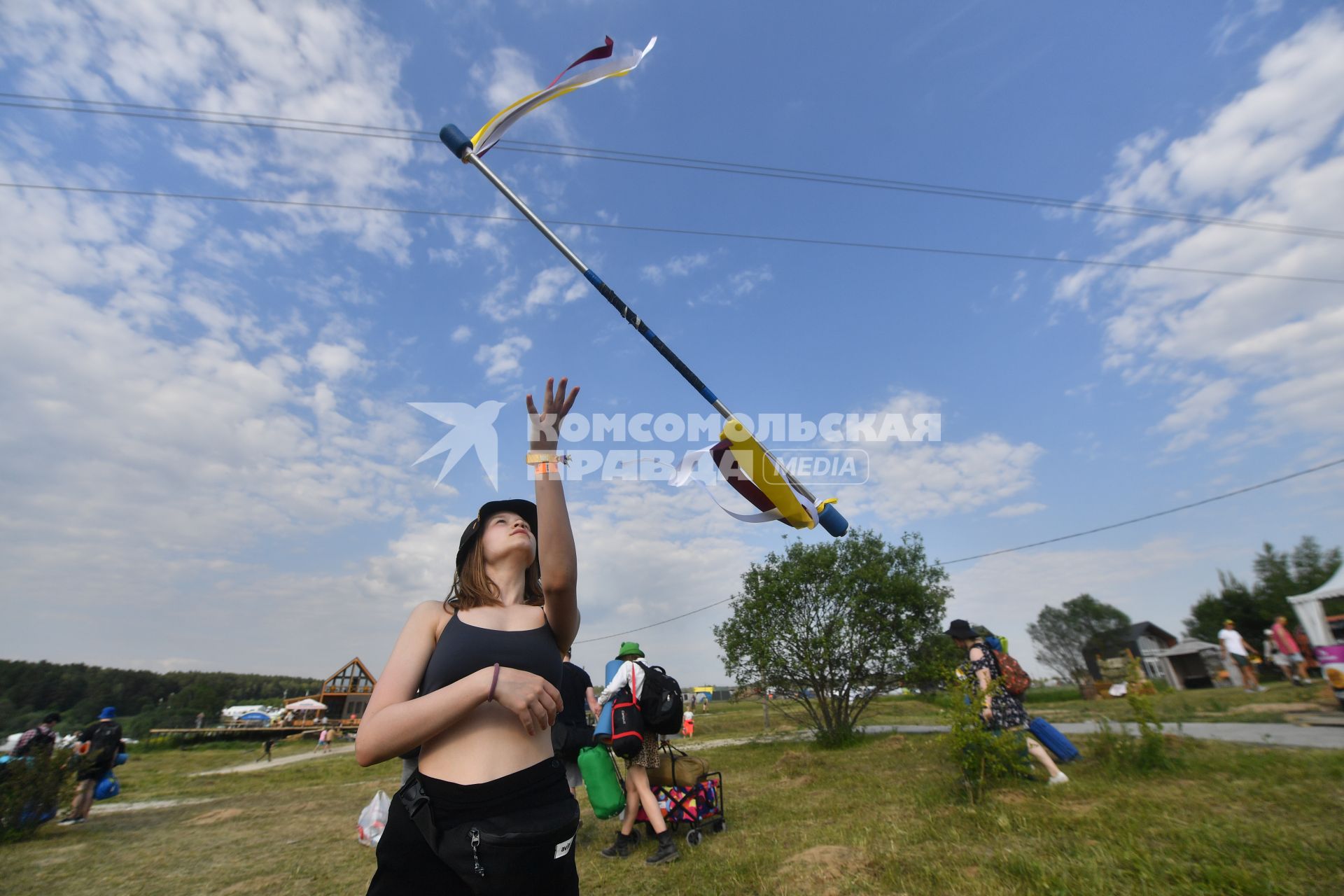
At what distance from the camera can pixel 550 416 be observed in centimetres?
209

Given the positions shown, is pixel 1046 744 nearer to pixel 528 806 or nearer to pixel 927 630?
pixel 528 806

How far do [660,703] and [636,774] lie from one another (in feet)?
2.38

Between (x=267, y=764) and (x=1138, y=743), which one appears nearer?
(x=1138, y=743)

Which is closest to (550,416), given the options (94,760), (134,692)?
(94,760)

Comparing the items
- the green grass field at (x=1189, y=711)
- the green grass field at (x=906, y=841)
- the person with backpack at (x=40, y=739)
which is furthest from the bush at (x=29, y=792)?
the green grass field at (x=1189, y=711)

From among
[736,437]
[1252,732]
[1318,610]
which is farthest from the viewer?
[1318,610]

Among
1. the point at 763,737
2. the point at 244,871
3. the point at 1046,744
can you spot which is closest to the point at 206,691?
the point at 763,737

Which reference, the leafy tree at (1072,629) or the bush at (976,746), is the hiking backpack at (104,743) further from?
the leafy tree at (1072,629)

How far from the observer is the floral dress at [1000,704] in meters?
6.36

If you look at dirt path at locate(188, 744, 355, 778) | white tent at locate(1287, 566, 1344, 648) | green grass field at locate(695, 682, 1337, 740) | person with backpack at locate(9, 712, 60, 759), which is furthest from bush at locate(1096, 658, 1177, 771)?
dirt path at locate(188, 744, 355, 778)

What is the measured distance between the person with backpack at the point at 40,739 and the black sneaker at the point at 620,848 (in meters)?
8.77

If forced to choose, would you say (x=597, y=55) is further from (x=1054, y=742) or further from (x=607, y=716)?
(x=1054, y=742)

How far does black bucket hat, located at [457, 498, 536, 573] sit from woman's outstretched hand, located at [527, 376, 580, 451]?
419 mm

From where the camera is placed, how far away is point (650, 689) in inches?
A: 233
